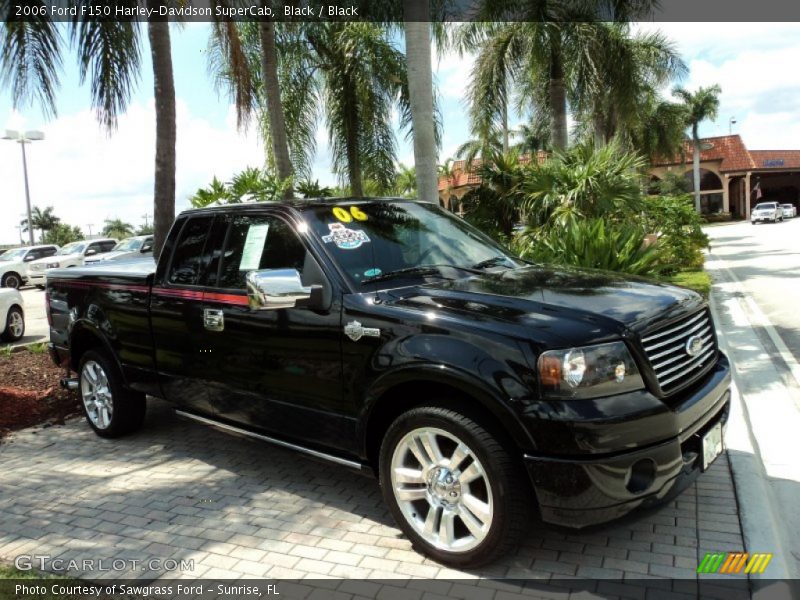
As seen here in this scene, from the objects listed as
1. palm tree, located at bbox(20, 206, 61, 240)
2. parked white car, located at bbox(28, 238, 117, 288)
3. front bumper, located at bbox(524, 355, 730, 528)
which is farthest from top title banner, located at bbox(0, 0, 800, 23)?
palm tree, located at bbox(20, 206, 61, 240)

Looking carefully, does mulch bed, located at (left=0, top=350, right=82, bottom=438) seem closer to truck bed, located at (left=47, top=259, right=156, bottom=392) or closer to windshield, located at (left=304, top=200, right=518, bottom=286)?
truck bed, located at (left=47, top=259, right=156, bottom=392)

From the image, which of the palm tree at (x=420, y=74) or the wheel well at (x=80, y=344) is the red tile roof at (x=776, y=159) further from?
the wheel well at (x=80, y=344)

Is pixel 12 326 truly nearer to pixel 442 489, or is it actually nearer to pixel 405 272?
pixel 405 272

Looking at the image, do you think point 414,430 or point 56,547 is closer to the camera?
point 414,430

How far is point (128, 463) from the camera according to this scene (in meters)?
5.16

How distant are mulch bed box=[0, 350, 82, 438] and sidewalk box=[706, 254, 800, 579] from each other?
5.84m

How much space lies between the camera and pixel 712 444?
341 centimetres

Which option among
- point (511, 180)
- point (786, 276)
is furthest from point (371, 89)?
point (786, 276)

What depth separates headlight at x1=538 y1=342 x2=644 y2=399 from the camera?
292 centimetres

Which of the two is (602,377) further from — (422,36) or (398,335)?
(422,36)

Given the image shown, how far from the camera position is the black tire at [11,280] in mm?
25062

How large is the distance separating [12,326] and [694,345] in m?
11.8

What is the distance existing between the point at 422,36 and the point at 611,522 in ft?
22.9

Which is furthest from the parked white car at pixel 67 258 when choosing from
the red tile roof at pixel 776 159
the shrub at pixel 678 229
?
the red tile roof at pixel 776 159
